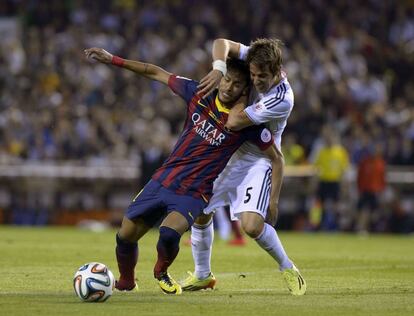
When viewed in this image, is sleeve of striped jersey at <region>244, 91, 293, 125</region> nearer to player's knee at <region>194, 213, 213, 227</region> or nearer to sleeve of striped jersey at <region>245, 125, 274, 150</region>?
sleeve of striped jersey at <region>245, 125, 274, 150</region>

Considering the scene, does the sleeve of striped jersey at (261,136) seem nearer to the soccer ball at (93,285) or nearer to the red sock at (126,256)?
the red sock at (126,256)

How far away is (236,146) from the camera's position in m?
10.0

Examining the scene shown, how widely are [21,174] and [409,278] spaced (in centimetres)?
1418

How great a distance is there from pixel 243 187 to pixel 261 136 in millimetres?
575

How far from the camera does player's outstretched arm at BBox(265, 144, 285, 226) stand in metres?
9.97

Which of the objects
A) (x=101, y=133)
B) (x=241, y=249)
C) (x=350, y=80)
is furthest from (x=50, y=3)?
(x=241, y=249)

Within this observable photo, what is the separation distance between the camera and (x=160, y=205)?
973 cm

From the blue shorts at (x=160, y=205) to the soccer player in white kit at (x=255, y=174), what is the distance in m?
0.47

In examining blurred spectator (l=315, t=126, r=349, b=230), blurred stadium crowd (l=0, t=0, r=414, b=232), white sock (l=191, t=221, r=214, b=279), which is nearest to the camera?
white sock (l=191, t=221, r=214, b=279)

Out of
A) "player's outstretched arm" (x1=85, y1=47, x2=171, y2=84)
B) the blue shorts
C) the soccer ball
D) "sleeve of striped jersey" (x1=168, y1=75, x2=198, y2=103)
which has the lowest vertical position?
the soccer ball

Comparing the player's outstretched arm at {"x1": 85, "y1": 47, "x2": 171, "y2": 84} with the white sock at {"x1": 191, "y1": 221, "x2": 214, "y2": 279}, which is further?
the white sock at {"x1": 191, "y1": 221, "x2": 214, "y2": 279}

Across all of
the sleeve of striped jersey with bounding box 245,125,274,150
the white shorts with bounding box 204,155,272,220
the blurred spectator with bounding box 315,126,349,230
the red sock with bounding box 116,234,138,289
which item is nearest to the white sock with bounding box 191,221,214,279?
the white shorts with bounding box 204,155,272,220

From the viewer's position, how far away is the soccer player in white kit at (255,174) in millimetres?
9656

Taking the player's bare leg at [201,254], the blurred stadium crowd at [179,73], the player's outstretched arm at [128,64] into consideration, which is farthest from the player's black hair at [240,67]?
the blurred stadium crowd at [179,73]
